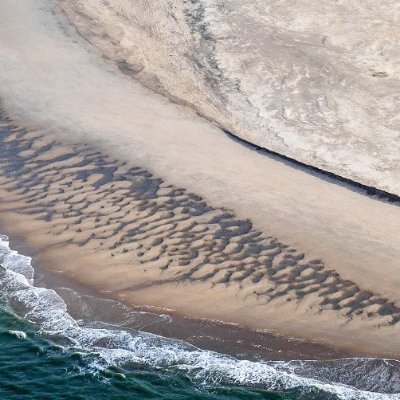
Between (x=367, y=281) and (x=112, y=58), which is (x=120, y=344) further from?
(x=112, y=58)

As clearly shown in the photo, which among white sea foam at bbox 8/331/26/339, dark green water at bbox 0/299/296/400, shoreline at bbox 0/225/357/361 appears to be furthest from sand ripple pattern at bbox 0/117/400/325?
white sea foam at bbox 8/331/26/339

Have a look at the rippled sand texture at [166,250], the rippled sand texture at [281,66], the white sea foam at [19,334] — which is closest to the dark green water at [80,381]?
the white sea foam at [19,334]

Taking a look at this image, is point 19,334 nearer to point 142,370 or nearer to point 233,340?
point 142,370

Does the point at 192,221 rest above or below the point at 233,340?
above

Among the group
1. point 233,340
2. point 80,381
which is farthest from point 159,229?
point 80,381

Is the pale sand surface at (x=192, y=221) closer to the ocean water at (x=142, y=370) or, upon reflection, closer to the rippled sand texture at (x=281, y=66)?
the ocean water at (x=142, y=370)

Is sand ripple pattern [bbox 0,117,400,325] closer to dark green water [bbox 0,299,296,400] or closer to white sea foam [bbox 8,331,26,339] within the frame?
dark green water [bbox 0,299,296,400]
